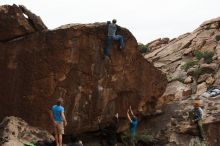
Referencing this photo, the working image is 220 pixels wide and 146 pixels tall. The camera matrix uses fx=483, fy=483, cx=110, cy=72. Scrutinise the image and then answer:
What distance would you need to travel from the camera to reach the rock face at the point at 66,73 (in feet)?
66.5

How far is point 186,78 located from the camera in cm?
3756

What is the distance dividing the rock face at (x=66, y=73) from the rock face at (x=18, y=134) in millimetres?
4411

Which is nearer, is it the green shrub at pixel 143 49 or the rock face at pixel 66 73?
the rock face at pixel 66 73

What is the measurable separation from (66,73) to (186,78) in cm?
1825

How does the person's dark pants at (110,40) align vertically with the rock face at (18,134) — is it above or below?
above

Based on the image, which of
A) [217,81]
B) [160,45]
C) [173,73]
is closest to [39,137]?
[217,81]

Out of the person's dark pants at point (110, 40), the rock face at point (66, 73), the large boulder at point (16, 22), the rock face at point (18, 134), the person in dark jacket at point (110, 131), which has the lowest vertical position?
the rock face at point (18, 134)

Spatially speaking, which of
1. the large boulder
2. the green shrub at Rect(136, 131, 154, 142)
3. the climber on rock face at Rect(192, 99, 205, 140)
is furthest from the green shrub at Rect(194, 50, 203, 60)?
the large boulder

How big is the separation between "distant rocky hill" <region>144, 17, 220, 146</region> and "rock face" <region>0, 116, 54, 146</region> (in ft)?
28.4

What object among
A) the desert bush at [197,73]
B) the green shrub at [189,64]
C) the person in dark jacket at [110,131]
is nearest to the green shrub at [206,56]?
the green shrub at [189,64]

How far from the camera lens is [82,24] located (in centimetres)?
2153

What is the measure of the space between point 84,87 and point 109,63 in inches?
64.4

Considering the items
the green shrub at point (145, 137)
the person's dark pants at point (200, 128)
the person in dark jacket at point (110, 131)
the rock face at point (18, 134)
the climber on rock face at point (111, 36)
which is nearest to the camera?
the rock face at point (18, 134)

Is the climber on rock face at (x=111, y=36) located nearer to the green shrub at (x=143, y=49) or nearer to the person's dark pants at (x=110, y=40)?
the person's dark pants at (x=110, y=40)
